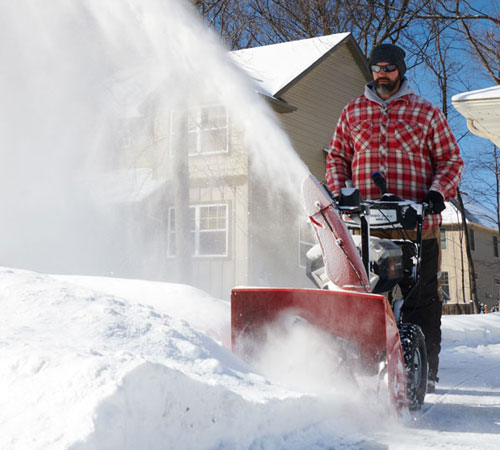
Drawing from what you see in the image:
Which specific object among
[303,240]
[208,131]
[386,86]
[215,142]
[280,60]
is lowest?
[386,86]

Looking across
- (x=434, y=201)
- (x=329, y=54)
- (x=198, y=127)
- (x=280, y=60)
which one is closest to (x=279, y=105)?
(x=198, y=127)

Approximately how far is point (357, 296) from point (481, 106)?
14.1 ft

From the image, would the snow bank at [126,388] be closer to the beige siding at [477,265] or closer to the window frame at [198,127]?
the window frame at [198,127]

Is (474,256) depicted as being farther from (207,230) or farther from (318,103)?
(207,230)

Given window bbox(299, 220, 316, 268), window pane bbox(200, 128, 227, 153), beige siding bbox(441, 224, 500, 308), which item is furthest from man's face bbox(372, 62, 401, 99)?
beige siding bbox(441, 224, 500, 308)

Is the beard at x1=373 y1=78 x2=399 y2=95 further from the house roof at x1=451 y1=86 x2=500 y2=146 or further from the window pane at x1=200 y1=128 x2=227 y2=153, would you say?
the window pane at x1=200 y1=128 x2=227 y2=153

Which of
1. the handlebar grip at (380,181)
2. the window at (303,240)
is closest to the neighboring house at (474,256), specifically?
the window at (303,240)

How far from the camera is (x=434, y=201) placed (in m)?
3.68

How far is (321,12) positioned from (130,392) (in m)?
21.7

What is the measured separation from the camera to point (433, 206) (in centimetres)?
→ 370

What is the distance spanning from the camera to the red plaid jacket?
13.0ft

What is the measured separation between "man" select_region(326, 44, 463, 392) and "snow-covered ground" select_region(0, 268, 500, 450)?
598 millimetres

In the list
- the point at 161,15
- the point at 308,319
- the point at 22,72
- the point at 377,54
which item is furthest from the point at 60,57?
the point at 308,319

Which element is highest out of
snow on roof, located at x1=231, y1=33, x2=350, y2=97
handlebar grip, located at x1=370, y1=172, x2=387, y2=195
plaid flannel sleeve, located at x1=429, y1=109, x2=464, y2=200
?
snow on roof, located at x1=231, y1=33, x2=350, y2=97
